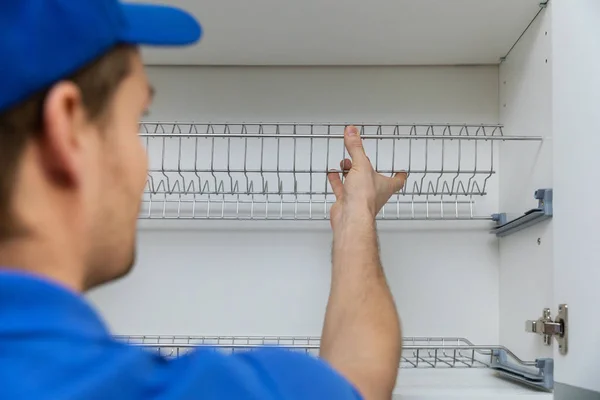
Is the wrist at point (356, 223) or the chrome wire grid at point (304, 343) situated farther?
the chrome wire grid at point (304, 343)

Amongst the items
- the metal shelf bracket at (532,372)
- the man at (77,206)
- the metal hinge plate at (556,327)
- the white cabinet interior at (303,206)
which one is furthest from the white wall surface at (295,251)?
the man at (77,206)

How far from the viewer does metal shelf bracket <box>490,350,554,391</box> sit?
1020 mm

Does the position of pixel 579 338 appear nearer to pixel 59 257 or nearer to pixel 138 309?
pixel 59 257

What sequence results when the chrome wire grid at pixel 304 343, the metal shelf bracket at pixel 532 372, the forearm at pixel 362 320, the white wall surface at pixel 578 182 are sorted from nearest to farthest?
the forearm at pixel 362 320 → the white wall surface at pixel 578 182 → the metal shelf bracket at pixel 532 372 → the chrome wire grid at pixel 304 343

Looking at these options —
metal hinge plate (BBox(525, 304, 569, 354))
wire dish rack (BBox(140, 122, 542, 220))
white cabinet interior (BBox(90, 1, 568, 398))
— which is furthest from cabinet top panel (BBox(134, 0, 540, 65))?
metal hinge plate (BBox(525, 304, 569, 354))

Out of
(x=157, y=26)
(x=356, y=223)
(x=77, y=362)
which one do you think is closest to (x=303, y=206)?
(x=356, y=223)

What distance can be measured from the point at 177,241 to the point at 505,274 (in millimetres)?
677

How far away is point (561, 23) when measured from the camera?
1.03m

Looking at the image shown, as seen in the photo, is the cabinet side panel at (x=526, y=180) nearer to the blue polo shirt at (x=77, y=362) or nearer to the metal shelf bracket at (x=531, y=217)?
the metal shelf bracket at (x=531, y=217)

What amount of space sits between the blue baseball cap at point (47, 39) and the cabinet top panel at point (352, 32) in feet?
2.22

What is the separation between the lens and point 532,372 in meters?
1.07

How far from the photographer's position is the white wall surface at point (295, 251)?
1.32m

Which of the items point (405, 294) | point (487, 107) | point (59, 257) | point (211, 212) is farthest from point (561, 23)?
point (59, 257)

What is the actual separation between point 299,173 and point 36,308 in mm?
976
